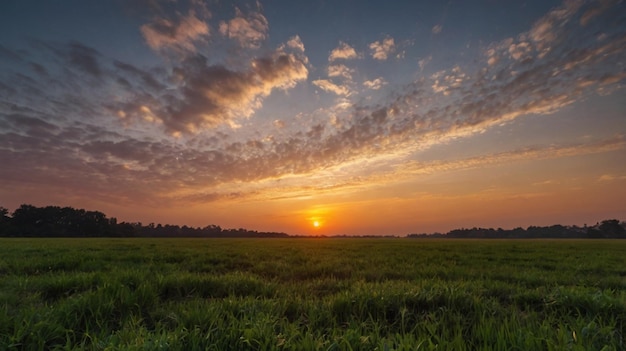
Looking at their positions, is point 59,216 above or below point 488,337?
above

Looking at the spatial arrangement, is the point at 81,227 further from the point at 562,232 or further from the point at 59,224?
the point at 562,232

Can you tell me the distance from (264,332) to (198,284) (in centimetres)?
360

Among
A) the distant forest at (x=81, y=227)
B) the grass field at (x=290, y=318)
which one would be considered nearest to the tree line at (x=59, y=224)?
the distant forest at (x=81, y=227)

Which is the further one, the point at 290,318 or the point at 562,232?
the point at 562,232

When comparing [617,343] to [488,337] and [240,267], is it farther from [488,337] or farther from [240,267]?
[240,267]

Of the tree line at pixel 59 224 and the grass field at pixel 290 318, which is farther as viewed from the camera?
the tree line at pixel 59 224

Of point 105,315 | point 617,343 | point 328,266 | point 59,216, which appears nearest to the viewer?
point 617,343

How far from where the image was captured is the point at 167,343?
8.88 ft

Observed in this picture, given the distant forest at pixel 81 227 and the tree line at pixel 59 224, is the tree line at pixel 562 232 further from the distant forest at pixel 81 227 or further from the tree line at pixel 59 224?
the tree line at pixel 59 224

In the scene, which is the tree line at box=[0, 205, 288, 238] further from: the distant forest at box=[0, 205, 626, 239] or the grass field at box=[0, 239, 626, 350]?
the grass field at box=[0, 239, 626, 350]

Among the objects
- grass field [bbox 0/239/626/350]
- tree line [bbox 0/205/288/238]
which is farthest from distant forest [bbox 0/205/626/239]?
grass field [bbox 0/239/626/350]

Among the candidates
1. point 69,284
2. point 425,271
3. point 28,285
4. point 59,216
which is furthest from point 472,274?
point 59,216

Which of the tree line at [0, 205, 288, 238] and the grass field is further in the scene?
the tree line at [0, 205, 288, 238]

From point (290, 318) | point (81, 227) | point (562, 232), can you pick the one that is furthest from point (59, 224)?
point (562, 232)
